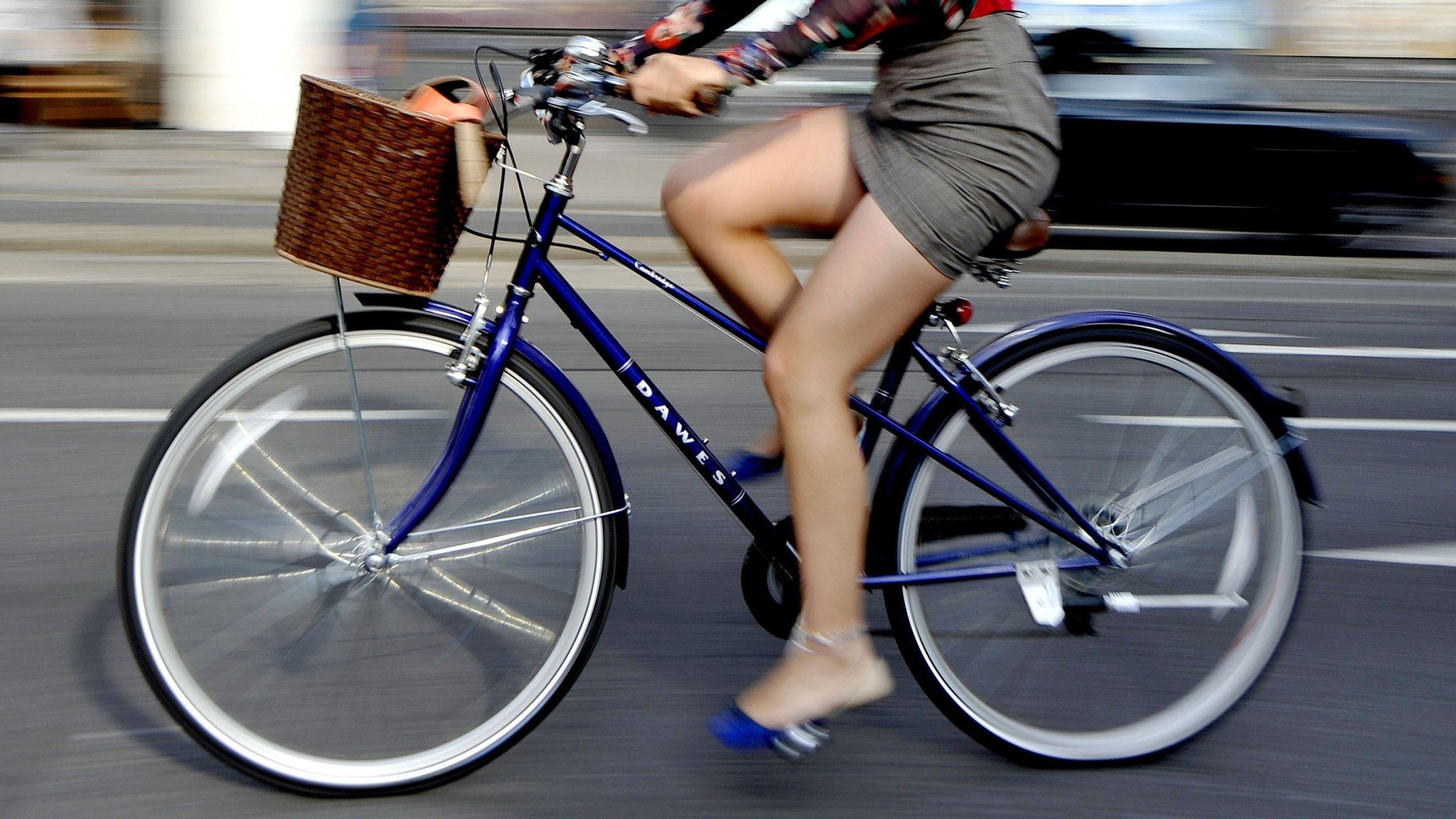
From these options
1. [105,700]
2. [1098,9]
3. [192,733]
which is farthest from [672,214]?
[1098,9]

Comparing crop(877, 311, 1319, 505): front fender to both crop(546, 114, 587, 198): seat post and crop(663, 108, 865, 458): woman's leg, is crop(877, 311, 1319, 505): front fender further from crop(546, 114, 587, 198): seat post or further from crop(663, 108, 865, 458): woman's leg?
crop(546, 114, 587, 198): seat post

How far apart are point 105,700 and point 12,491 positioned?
1.55 m

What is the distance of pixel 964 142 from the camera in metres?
2.52

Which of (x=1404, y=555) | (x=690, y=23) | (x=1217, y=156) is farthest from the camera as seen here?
(x=1217, y=156)

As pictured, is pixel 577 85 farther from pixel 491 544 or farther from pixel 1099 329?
pixel 1099 329

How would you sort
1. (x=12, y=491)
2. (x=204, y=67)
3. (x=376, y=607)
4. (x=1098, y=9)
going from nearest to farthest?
(x=376, y=607) < (x=12, y=491) < (x=1098, y=9) < (x=204, y=67)

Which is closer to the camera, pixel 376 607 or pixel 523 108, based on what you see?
pixel 523 108

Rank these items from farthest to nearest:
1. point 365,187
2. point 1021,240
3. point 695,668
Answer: point 695,668 → point 1021,240 → point 365,187

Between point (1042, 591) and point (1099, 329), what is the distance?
0.54 meters

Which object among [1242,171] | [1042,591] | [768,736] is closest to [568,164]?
[768,736]

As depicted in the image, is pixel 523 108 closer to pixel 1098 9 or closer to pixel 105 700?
pixel 105 700

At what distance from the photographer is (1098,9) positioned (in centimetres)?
823

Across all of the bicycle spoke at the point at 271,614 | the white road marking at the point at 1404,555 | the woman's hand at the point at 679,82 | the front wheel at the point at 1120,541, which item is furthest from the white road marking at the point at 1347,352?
the bicycle spoke at the point at 271,614

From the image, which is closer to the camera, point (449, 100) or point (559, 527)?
point (449, 100)
